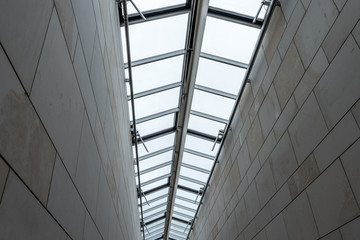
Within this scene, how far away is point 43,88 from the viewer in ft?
7.55

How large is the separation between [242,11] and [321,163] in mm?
4411

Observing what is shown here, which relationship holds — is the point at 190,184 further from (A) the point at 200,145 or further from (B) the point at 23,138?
(B) the point at 23,138

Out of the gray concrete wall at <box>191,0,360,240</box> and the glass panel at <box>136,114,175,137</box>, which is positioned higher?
the glass panel at <box>136,114,175,137</box>

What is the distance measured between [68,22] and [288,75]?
3.88 meters

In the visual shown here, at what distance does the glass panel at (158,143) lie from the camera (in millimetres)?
12094

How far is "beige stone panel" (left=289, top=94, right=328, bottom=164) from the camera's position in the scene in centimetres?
454

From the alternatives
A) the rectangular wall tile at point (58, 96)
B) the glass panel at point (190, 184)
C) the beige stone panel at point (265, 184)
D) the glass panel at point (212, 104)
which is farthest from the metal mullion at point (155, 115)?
the rectangular wall tile at point (58, 96)

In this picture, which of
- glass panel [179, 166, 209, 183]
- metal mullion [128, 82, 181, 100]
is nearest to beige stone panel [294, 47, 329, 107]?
metal mullion [128, 82, 181, 100]

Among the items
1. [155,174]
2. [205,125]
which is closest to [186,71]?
[205,125]

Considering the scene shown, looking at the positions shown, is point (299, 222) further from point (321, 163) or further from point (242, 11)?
point (242, 11)

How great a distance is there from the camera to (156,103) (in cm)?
1032

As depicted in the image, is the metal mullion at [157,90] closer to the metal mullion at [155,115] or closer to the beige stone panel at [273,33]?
the metal mullion at [155,115]

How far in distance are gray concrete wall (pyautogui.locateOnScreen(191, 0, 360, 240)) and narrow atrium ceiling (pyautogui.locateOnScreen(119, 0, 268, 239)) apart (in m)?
1.10

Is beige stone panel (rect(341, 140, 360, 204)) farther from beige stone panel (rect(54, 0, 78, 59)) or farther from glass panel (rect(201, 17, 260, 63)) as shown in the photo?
glass panel (rect(201, 17, 260, 63))
